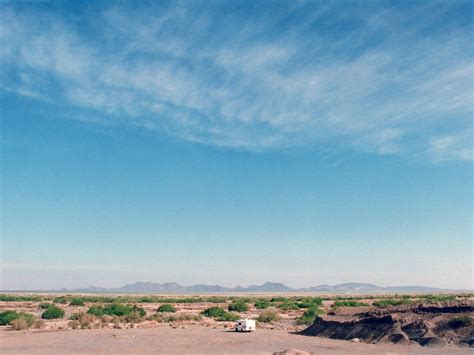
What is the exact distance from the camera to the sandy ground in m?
33.0

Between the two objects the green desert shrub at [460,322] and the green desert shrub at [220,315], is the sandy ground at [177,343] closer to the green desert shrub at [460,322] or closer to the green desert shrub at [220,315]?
the green desert shrub at [460,322]

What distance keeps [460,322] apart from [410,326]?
3671 millimetres

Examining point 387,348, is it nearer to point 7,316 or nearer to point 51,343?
point 51,343

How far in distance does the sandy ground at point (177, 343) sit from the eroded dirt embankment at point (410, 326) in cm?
167

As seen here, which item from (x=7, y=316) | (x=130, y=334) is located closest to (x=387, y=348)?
(x=130, y=334)

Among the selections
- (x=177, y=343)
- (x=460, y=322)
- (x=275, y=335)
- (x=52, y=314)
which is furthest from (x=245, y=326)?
(x=52, y=314)

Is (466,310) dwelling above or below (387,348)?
above

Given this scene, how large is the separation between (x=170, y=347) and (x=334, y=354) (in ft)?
38.9

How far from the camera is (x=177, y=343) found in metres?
37.5

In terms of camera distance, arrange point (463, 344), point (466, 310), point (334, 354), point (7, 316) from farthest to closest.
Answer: point (7, 316)
point (466, 310)
point (463, 344)
point (334, 354)

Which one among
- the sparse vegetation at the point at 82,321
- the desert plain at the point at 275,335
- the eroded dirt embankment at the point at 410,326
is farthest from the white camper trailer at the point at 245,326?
the sparse vegetation at the point at 82,321

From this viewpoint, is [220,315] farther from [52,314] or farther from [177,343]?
[177,343]

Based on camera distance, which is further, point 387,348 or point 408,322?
point 408,322

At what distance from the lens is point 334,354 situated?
103ft
